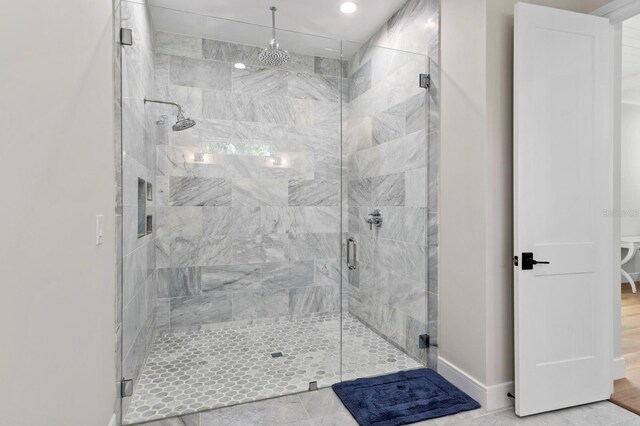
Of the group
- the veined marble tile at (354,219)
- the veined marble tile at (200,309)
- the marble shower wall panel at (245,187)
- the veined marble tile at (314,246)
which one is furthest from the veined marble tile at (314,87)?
the veined marble tile at (200,309)

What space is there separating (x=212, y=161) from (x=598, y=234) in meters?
2.81

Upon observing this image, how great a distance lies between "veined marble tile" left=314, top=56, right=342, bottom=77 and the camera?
291 cm

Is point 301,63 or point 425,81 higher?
point 301,63

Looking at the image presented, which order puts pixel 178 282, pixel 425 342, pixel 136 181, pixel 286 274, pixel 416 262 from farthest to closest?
pixel 286 274 < pixel 178 282 < pixel 416 262 < pixel 425 342 < pixel 136 181

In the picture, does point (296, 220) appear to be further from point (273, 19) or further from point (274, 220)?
point (273, 19)

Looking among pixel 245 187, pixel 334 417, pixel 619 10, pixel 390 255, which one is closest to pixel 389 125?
pixel 390 255

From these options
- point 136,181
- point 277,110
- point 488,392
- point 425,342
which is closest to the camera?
point 488,392

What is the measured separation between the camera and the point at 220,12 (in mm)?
2961

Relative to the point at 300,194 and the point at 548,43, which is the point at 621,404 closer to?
the point at 548,43

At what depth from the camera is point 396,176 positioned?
288cm

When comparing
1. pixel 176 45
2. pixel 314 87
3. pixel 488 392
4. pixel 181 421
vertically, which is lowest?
pixel 181 421

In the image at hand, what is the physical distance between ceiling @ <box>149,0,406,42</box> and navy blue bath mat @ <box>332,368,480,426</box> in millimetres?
2931

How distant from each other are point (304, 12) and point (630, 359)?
384cm

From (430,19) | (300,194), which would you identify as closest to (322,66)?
(430,19)
